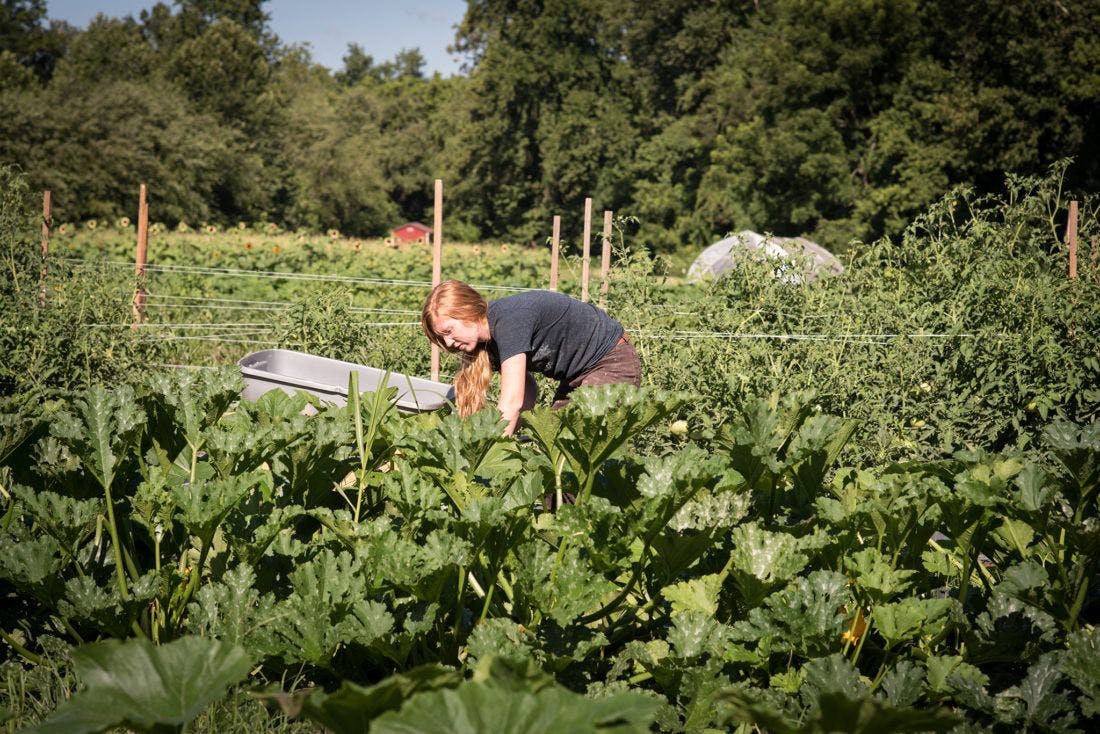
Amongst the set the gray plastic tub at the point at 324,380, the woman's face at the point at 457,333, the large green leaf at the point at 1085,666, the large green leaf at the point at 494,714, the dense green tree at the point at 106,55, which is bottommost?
the large green leaf at the point at 1085,666

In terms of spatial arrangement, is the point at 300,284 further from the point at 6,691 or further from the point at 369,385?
the point at 6,691

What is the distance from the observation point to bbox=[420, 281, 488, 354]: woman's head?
11.4ft

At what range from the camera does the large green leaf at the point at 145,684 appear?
1371 millimetres

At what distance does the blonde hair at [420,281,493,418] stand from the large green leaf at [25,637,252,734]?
1.95m

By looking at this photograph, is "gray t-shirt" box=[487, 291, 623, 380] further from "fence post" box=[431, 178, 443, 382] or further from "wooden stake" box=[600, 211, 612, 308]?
"fence post" box=[431, 178, 443, 382]

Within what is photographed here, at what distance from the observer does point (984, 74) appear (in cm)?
2244

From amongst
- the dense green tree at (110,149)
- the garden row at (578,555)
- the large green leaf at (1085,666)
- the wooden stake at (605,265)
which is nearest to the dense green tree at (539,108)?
the dense green tree at (110,149)

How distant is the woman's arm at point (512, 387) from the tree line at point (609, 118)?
20.8m

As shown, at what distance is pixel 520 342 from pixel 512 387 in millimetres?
180

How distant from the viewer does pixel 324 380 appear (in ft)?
17.6

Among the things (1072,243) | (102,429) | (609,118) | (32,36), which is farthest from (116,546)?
(32,36)

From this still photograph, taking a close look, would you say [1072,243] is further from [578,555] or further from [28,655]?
[28,655]

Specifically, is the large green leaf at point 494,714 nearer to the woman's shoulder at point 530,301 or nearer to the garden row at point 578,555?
the garden row at point 578,555

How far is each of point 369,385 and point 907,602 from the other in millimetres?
3227
